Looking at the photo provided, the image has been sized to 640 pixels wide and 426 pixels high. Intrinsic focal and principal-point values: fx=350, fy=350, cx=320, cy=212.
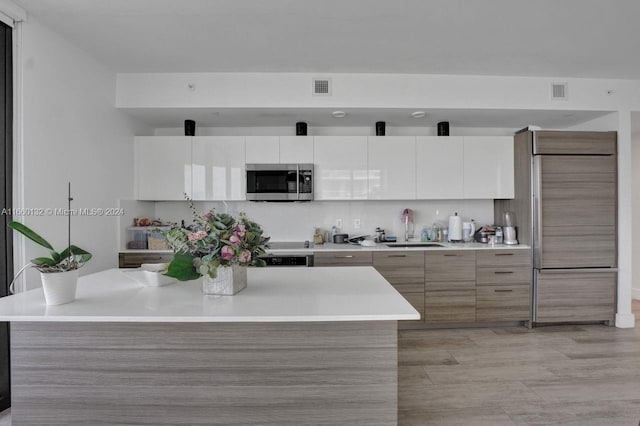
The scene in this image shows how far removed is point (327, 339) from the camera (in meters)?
1.53

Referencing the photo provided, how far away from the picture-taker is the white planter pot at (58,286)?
1.47 m

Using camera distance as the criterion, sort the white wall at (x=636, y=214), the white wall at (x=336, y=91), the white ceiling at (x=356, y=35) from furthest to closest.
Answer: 1. the white wall at (x=636, y=214)
2. the white wall at (x=336, y=91)
3. the white ceiling at (x=356, y=35)

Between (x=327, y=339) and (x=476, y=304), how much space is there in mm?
2631

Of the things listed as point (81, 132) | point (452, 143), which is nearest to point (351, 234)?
point (452, 143)

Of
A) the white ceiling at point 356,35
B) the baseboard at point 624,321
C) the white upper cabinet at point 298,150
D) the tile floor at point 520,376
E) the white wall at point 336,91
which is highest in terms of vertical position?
the white ceiling at point 356,35

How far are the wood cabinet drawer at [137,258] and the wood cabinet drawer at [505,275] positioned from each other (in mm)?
3171

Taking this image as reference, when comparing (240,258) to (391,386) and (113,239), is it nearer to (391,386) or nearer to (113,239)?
(391,386)

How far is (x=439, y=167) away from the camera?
3809mm

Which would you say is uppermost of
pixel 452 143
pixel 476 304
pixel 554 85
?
pixel 554 85

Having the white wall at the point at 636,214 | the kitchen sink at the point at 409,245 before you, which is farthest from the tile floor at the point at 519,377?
the white wall at the point at 636,214

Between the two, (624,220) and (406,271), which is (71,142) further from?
(624,220)

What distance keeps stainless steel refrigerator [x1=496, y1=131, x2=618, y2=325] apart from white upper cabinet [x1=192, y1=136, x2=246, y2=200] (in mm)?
3019

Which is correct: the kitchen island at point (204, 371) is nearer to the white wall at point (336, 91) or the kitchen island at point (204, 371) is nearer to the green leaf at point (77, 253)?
the green leaf at point (77, 253)

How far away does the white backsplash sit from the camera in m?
4.13
